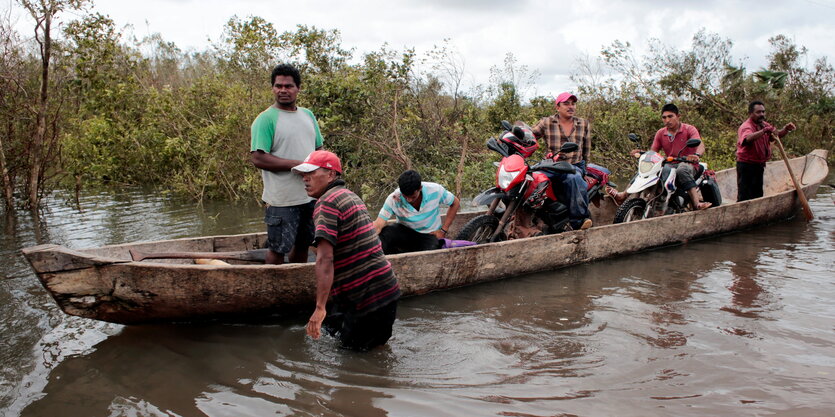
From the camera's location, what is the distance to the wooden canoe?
3.46 metres

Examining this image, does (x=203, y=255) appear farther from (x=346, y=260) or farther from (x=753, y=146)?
(x=753, y=146)

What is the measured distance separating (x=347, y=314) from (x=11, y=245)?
5704mm

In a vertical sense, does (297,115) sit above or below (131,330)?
above

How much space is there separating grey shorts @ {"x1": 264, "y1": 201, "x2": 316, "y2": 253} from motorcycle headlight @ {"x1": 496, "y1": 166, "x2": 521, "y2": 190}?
6.56 feet

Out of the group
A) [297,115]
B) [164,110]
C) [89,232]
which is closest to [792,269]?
[297,115]

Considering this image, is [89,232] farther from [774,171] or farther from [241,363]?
[774,171]

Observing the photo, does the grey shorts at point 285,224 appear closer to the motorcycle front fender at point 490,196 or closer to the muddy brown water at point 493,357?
the muddy brown water at point 493,357

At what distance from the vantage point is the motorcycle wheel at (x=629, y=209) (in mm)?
6609

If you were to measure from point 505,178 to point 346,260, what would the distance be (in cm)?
255

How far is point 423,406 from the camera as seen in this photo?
2955 mm

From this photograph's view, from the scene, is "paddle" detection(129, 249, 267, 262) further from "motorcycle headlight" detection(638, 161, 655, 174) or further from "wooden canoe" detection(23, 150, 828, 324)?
"motorcycle headlight" detection(638, 161, 655, 174)

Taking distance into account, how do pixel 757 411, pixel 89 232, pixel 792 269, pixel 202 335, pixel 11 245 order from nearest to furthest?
pixel 757 411, pixel 202 335, pixel 792 269, pixel 11 245, pixel 89 232

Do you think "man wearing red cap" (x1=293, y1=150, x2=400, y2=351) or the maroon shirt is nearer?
"man wearing red cap" (x1=293, y1=150, x2=400, y2=351)

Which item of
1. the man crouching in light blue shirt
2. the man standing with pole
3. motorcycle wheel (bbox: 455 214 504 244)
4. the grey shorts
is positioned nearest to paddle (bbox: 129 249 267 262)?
the grey shorts
